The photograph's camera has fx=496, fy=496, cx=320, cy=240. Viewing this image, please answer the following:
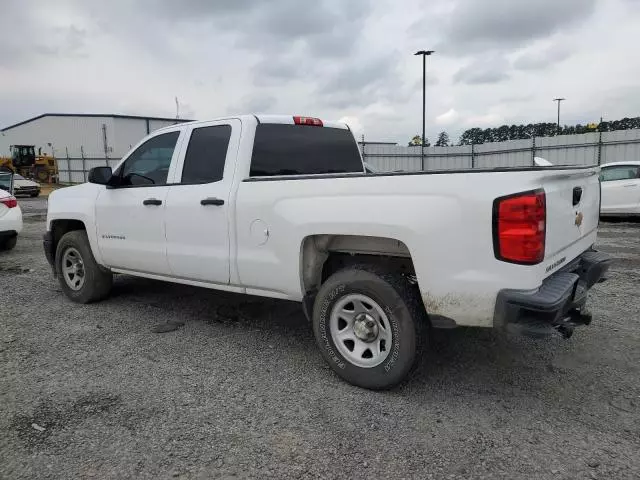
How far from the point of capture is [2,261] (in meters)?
8.35

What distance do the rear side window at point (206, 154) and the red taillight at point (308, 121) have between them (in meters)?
0.65

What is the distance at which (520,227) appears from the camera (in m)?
2.68

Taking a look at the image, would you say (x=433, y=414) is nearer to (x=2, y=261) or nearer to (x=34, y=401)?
(x=34, y=401)

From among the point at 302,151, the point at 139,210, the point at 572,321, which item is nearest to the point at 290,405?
the point at 572,321

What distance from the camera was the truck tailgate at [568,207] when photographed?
2.85 meters

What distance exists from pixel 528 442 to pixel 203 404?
1.95 metres

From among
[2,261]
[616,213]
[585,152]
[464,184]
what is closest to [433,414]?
[464,184]

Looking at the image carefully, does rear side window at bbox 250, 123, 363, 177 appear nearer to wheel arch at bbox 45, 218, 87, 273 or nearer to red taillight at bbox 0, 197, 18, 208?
wheel arch at bbox 45, 218, 87, 273

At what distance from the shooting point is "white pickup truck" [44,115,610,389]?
9.07ft

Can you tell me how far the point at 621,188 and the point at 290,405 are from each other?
11.3 meters

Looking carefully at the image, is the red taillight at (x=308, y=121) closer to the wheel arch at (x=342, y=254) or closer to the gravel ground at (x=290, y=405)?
the wheel arch at (x=342, y=254)

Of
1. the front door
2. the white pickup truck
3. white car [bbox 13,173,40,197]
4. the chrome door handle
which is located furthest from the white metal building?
the chrome door handle

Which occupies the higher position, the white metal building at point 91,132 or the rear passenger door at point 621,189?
the white metal building at point 91,132

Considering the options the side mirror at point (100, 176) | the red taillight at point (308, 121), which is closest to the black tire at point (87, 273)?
the side mirror at point (100, 176)
